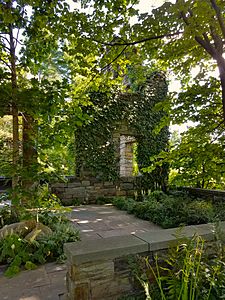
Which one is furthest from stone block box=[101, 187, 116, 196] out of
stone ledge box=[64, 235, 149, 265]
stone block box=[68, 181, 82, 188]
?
stone ledge box=[64, 235, 149, 265]

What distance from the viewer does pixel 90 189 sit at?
6.15 metres

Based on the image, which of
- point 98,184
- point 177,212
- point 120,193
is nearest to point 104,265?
point 177,212

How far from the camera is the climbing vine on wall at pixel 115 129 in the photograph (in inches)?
242

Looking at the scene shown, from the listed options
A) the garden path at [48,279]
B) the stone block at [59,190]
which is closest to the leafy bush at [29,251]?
the garden path at [48,279]

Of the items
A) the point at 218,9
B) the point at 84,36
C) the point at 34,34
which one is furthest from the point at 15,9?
the point at 218,9

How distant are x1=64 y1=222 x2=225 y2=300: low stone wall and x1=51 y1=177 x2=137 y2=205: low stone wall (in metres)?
4.24

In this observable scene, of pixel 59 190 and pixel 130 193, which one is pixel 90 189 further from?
pixel 130 193

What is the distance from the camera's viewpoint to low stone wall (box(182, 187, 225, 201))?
4.84 meters

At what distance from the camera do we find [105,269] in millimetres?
1504

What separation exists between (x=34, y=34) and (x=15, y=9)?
31 cm

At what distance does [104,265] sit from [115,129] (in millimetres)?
5244

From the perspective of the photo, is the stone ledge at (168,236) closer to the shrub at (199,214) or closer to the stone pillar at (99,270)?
the stone pillar at (99,270)

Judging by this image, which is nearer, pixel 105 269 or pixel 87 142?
pixel 105 269

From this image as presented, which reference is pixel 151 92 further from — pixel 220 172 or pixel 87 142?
pixel 220 172
